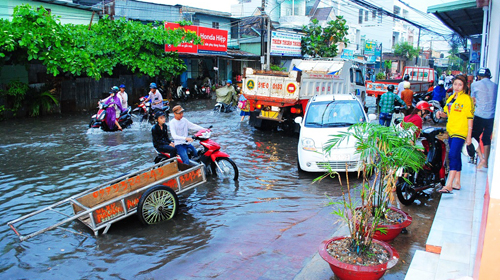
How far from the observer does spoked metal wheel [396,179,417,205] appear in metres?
5.90

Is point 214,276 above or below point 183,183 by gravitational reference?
below

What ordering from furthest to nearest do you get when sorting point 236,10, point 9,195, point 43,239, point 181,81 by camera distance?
point 236,10, point 181,81, point 9,195, point 43,239

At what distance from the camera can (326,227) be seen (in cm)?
561

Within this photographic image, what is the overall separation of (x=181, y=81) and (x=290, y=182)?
20008mm

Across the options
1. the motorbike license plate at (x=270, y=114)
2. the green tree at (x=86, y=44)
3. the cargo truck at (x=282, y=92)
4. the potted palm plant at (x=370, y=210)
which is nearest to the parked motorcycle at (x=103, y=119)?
the green tree at (x=86, y=44)

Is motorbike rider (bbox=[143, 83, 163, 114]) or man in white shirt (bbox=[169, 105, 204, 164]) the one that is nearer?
man in white shirt (bbox=[169, 105, 204, 164])

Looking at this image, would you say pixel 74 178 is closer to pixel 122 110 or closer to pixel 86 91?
pixel 122 110

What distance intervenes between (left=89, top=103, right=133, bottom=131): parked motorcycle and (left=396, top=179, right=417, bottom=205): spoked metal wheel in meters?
9.90

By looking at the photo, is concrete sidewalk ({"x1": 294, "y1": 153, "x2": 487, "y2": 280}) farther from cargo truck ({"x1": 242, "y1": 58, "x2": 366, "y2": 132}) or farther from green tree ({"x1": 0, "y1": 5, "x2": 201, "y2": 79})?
green tree ({"x1": 0, "y1": 5, "x2": 201, "y2": 79})

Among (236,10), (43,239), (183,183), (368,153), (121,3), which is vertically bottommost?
(43,239)

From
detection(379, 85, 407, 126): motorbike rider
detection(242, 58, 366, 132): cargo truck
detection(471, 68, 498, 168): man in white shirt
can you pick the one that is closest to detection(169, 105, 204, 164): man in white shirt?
detection(471, 68, 498, 168): man in white shirt

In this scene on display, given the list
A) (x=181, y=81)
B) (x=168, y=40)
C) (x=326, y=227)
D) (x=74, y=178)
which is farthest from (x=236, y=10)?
(x=326, y=227)

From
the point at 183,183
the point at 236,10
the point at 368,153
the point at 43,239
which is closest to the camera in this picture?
the point at 368,153

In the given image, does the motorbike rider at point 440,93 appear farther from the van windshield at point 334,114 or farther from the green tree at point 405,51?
the green tree at point 405,51
